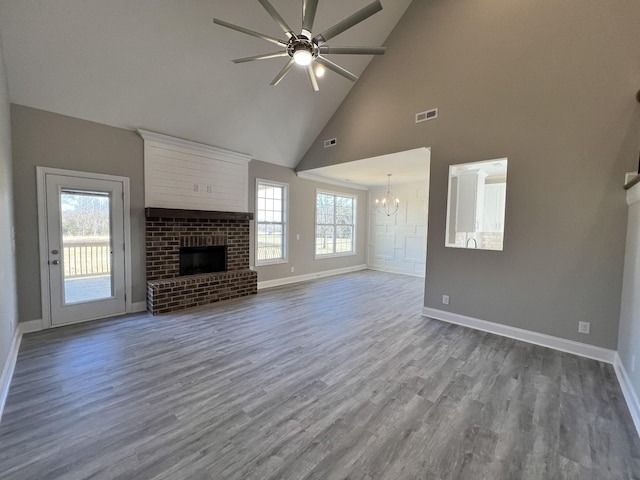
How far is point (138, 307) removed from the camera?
4.35 metres

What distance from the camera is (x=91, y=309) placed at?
3.93 metres

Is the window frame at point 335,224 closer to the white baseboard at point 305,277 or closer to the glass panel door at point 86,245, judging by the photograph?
the white baseboard at point 305,277

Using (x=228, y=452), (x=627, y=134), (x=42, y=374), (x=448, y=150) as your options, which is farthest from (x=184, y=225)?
(x=627, y=134)

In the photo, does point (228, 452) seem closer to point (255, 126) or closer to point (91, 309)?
point (91, 309)

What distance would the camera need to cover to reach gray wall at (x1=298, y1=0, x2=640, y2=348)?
9.53 ft

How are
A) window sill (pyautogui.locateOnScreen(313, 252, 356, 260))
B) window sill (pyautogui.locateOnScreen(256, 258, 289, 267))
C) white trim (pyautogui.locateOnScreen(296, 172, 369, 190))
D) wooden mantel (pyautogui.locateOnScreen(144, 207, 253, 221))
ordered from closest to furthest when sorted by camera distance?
wooden mantel (pyautogui.locateOnScreen(144, 207, 253, 221))
window sill (pyautogui.locateOnScreen(256, 258, 289, 267))
white trim (pyautogui.locateOnScreen(296, 172, 369, 190))
window sill (pyautogui.locateOnScreen(313, 252, 356, 260))

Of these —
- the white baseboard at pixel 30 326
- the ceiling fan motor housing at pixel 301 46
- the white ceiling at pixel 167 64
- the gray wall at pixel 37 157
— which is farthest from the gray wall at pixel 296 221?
the ceiling fan motor housing at pixel 301 46

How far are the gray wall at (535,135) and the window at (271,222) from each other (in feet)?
10.2

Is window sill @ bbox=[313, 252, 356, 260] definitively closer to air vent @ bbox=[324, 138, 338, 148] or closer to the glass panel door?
air vent @ bbox=[324, 138, 338, 148]

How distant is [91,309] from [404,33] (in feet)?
20.5

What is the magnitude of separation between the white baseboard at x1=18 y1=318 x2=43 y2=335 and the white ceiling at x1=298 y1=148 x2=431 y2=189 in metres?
5.12

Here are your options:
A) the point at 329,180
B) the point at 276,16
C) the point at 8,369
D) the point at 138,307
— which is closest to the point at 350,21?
the point at 276,16

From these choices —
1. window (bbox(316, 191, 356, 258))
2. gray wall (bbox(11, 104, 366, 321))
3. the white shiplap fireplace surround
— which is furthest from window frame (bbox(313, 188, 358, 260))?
gray wall (bbox(11, 104, 366, 321))

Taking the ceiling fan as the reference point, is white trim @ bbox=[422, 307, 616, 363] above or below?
below
